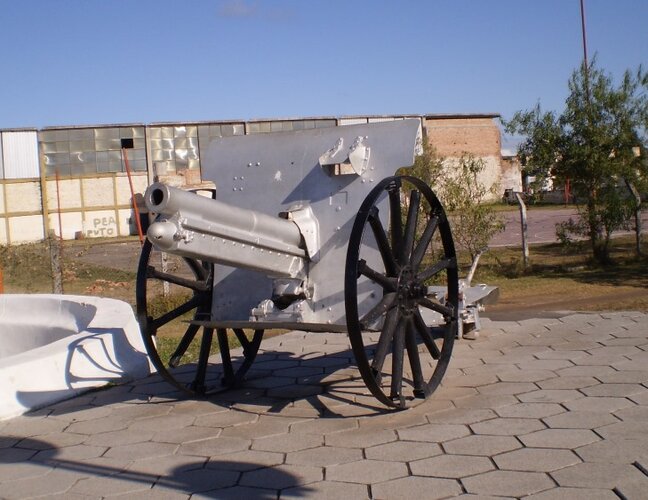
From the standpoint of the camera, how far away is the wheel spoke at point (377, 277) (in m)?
5.10

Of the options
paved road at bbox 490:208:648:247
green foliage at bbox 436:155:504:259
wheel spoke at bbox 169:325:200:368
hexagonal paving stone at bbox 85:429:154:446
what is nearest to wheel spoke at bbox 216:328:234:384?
wheel spoke at bbox 169:325:200:368

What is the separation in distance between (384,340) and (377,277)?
0.41 meters

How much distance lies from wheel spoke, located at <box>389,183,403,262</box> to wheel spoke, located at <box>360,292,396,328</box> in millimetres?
410

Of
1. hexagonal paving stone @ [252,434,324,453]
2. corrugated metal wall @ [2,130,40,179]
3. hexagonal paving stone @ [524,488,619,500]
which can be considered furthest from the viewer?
corrugated metal wall @ [2,130,40,179]

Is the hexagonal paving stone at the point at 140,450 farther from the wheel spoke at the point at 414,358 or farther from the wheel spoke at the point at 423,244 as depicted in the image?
the wheel spoke at the point at 423,244

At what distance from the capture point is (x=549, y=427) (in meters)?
5.07

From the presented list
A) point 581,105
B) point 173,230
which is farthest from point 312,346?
point 581,105

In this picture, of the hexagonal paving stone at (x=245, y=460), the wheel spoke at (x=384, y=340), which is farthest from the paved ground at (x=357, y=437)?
the wheel spoke at (x=384, y=340)

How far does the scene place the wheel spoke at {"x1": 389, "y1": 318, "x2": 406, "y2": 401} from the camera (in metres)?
5.50

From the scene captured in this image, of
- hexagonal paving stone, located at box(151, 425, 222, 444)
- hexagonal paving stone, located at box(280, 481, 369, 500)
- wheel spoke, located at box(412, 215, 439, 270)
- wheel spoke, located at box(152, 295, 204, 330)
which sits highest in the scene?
wheel spoke, located at box(412, 215, 439, 270)

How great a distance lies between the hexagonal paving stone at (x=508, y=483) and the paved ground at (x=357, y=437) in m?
0.01

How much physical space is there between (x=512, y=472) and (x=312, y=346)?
4.23 metres

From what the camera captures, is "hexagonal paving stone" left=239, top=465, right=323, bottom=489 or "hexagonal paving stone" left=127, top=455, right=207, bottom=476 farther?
"hexagonal paving stone" left=127, top=455, right=207, bottom=476

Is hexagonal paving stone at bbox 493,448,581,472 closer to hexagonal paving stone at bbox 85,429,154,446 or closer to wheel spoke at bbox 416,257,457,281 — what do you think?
wheel spoke at bbox 416,257,457,281
